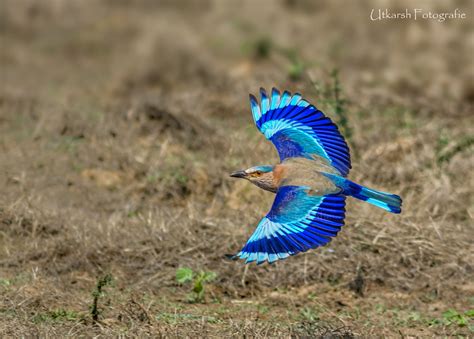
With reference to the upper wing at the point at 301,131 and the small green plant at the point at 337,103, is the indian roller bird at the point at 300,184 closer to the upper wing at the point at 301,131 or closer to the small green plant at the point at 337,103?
the upper wing at the point at 301,131

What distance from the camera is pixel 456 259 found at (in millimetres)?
6605

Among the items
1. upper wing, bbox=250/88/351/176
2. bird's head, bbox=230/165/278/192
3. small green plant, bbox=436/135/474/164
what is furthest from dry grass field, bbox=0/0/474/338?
upper wing, bbox=250/88/351/176

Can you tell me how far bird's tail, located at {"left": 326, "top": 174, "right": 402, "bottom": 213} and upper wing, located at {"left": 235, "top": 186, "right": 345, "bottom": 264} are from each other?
0.46 ft

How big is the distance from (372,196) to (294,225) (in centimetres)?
60

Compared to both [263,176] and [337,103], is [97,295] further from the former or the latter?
[337,103]

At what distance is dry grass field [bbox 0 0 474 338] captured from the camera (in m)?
5.98

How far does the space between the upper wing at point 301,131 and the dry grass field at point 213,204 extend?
Result: 0.85 metres

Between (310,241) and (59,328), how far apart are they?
1.52 m

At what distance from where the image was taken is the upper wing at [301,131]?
6125 mm

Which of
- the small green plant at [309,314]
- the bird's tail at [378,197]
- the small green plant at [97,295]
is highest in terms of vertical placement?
the bird's tail at [378,197]

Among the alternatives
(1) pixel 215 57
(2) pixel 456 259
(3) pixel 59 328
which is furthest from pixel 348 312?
(1) pixel 215 57

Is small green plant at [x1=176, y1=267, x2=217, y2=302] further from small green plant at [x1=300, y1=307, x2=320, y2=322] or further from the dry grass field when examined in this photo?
small green plant at [x1=300, y1=307, x2=320, y2=322]

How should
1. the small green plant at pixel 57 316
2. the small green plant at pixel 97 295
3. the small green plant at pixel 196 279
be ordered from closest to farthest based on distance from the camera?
the small green plant at pixel 97 295 < the small green plant at pixel 57 316 < the small green plant at pixel 196 279

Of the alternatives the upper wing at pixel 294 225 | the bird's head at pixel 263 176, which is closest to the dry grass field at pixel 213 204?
the upper wing at pixel 294 225
